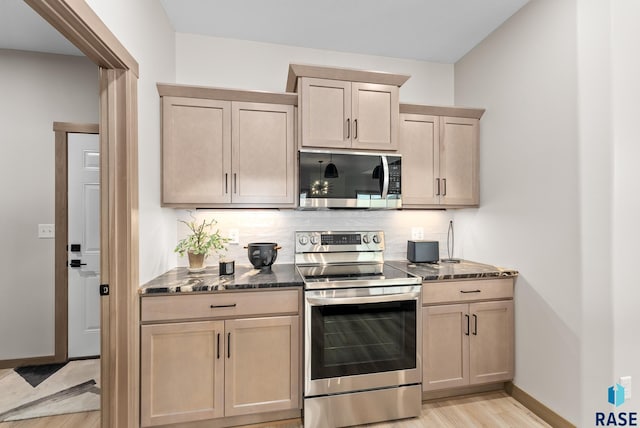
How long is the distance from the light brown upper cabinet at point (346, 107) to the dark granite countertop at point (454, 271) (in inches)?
37.9

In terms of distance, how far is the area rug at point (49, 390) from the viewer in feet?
6.81

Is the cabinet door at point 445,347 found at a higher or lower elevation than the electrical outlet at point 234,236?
lower

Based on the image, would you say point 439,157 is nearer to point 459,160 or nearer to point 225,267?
point 459,160

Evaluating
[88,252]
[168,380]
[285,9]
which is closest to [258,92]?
[285,9]

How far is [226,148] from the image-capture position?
221 centimetres

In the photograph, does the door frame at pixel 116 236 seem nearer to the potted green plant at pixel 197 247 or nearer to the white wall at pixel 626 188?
the potted green plant at pixel 197 247

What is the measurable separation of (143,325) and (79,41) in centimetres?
146

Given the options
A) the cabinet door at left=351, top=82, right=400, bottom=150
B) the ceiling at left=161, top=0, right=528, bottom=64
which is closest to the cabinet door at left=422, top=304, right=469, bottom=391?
the cabinet door at left=351, top=82, right=400, bottom=150

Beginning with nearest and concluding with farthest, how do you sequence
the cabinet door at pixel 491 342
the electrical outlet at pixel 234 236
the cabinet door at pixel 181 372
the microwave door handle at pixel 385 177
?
1. the cabinet door at pixel 181 372
2. the cabinet door at pixel 491 342
3. the microwave door handle at pixel 385 177
4. the electrical outlet at pixel 234 236

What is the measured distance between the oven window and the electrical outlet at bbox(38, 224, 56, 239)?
8.23ft

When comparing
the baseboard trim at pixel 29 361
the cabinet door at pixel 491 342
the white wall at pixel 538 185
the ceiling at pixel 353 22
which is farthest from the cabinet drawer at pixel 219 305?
the ceiling at pixel 353 22

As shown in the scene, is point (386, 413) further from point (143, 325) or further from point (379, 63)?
point (379, 63)

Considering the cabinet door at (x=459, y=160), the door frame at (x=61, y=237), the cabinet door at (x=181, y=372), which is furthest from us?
the door frame at (x=61, y=237)

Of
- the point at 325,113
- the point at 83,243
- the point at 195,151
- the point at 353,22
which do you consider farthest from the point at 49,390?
the point at 353,22
